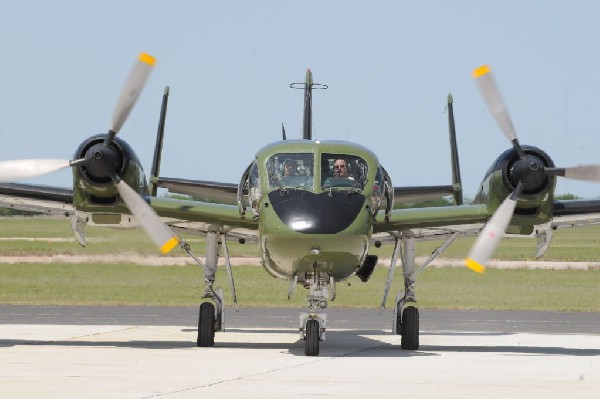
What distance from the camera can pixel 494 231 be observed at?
→ 19.3 metres

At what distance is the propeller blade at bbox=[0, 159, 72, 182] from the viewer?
19672mm

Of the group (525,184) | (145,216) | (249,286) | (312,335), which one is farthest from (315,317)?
(249,286)

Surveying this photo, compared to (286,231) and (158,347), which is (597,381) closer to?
(286,231)

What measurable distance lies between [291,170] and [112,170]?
113 inches

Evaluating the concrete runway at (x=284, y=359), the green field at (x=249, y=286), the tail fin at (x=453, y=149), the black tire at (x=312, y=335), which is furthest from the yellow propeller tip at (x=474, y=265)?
the green field at (x=249, y=286)

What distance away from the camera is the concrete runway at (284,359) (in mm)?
14320

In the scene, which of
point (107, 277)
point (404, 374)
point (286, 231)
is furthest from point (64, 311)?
point (404, 374)

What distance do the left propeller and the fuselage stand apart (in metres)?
1.57

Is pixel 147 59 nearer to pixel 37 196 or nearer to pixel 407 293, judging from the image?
pixel 37 196

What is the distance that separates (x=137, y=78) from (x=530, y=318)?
558 inches

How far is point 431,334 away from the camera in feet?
82.8

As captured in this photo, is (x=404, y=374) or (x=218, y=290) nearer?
(x=404, y=374)

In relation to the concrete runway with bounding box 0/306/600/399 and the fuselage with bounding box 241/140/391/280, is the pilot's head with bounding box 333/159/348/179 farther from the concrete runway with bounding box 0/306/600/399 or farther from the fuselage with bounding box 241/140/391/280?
the concrete runway with bounding box 0/306/600/399

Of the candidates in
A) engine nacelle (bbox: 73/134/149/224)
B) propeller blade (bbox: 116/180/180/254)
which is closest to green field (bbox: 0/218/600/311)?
engine nacelle (bbox: 73/134/149/224)
